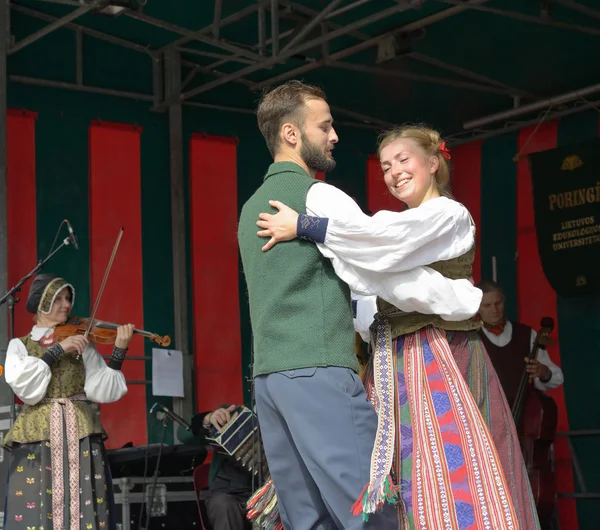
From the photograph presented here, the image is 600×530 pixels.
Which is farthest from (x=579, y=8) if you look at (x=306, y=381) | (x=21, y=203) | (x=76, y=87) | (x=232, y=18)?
(x=306, y=381)

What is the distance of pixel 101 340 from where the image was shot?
17.4 feet

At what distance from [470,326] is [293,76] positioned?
424 cm

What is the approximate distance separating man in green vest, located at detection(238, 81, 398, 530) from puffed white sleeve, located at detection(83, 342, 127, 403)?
2690 millimetres

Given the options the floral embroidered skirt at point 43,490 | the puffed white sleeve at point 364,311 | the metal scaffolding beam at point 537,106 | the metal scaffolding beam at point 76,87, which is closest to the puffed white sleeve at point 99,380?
the floral embroidered skirt at point 43,490

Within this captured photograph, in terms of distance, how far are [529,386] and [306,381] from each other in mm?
3875

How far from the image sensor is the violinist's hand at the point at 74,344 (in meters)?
4.92

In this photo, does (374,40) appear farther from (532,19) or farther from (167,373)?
(167,373)

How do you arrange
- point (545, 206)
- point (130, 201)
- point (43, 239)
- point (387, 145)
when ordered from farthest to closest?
point (545, 206)
point (130, 201)
point (43, 239)
point (387, 145)

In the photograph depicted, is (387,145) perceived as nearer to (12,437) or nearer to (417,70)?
(12,437)

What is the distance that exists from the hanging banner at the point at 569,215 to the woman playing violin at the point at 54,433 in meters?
3.37

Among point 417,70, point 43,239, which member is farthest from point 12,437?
point 417,70

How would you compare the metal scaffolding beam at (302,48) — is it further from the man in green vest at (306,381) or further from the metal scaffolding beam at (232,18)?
the man in green vest at (306,381)

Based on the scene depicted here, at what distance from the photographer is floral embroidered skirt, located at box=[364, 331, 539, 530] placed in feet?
8.12

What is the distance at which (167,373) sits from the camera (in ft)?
21.0
